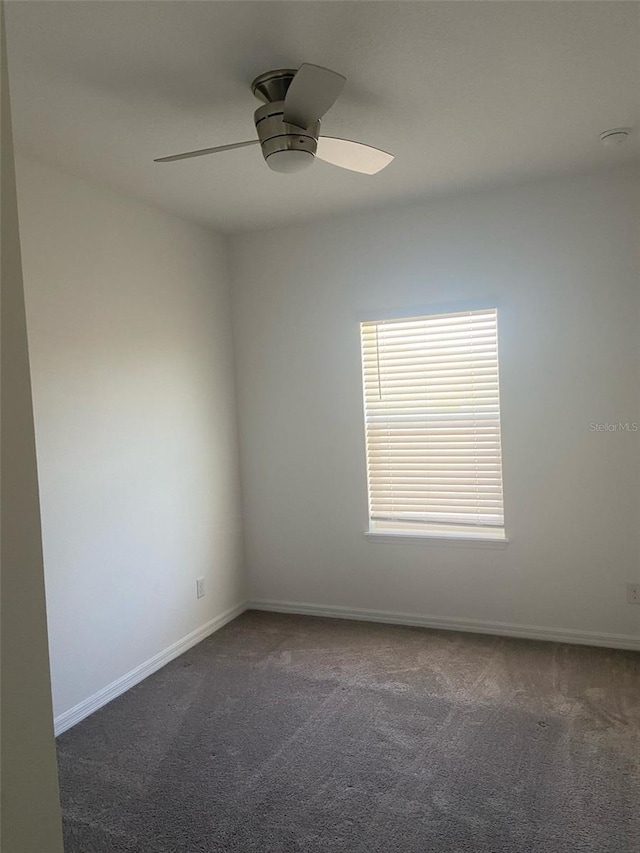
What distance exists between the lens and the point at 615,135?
2.91 meters

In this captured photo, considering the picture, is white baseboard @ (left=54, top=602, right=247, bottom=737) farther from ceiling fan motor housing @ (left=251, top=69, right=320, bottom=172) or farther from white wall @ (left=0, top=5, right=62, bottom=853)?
ceiling fan motor housing @ (left=251, top=69, right=320, bottom=172)

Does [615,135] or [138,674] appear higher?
[615,135]

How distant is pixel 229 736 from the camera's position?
288cm

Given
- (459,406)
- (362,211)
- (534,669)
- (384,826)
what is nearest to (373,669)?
(534,669)

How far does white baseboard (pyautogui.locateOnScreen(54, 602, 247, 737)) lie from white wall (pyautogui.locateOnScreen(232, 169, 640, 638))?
47cm

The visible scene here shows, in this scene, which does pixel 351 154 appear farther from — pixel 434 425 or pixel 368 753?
pixel 368 753

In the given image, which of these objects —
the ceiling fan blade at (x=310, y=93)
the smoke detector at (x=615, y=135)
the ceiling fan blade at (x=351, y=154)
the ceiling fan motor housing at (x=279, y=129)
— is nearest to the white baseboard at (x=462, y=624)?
the smoke detector at (x=615, y=135)

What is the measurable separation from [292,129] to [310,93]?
0.25 meters

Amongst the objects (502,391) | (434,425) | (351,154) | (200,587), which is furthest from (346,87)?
(200,587)

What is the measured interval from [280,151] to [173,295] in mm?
1794

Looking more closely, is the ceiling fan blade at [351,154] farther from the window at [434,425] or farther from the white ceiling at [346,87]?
the window at [434,425]

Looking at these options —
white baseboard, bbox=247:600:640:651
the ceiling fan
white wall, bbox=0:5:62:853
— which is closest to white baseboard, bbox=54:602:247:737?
white baseboard, bbox=247:600:640:651

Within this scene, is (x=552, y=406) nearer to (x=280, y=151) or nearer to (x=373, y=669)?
(x=373, y=669)

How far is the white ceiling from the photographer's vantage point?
1.91m
